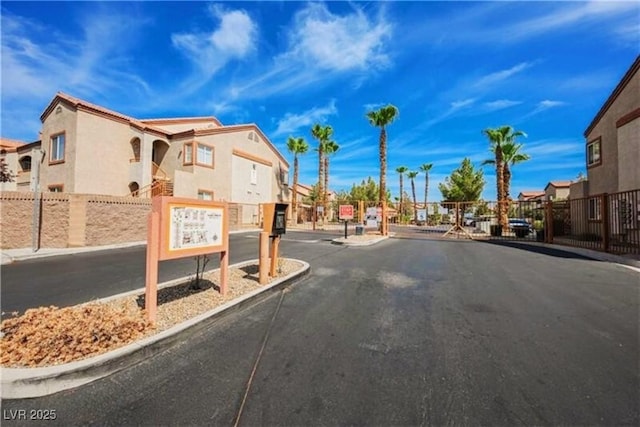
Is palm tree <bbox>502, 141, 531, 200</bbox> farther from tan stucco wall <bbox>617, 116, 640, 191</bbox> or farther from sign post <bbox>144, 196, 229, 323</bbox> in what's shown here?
sign post <bbox>144, 196, 229, 323</bbox>

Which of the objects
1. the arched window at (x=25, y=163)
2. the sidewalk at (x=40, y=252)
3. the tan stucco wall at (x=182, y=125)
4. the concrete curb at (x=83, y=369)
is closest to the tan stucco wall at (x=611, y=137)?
the concrete curb at (x=83, y=369)

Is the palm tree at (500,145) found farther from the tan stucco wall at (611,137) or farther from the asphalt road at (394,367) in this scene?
the asphalt road at (394,367)

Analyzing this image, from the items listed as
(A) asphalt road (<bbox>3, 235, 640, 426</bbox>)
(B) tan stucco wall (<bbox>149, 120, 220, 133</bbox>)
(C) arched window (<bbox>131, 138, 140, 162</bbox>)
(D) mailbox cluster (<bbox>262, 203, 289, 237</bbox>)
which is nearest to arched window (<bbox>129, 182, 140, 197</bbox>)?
(C) arched window (<bbox>131, 138, 140, 162</bbox>)

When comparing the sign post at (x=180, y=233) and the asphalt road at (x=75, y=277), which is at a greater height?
the sign post at (x=180, y=233)

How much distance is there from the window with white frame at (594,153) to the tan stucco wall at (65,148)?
3103 cm

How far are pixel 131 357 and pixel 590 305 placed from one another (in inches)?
295

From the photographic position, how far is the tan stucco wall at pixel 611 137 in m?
13.9

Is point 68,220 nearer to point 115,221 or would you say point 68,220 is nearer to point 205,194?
point 115,221

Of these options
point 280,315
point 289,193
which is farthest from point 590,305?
point 289,193

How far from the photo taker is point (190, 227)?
5086 mm

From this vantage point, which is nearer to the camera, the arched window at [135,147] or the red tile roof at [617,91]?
the red tile roof at [617,91]

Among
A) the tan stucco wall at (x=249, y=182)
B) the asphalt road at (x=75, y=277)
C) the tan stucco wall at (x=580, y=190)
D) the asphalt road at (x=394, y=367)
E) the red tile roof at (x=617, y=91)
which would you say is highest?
the red tile roof at (x=617, y=91)

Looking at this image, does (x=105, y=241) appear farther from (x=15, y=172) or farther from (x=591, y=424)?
(x=15, y=172)

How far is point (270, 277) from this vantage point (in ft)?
23.5
